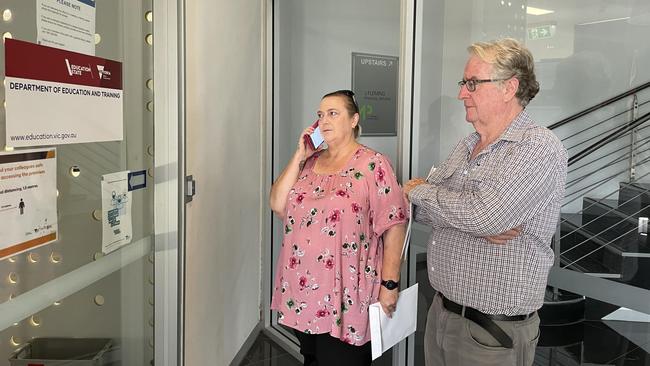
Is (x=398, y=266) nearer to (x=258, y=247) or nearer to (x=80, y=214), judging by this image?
(x=80, y=214)

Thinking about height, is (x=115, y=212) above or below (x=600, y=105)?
below

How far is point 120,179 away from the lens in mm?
2219

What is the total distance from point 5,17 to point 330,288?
1509 millimetres

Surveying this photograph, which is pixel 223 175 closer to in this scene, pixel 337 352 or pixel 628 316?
pixel 337 352

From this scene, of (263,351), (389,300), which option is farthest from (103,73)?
(263,351)

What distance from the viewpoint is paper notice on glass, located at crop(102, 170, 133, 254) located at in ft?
6.86

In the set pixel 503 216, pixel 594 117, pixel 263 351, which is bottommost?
pixel 263 351

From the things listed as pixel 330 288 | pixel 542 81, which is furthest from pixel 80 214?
pixel 542 81

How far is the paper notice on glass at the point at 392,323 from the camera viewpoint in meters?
2.15

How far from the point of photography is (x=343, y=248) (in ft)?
7.49

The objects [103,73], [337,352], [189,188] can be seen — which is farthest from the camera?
[189,188]

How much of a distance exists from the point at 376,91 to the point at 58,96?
1.83 metres

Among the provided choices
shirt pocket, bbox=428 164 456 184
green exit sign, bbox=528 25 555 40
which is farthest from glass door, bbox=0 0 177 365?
green exit sign, bbox=528 25 555 40

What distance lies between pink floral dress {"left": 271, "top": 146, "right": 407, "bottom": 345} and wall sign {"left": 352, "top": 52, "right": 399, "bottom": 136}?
0.74m
